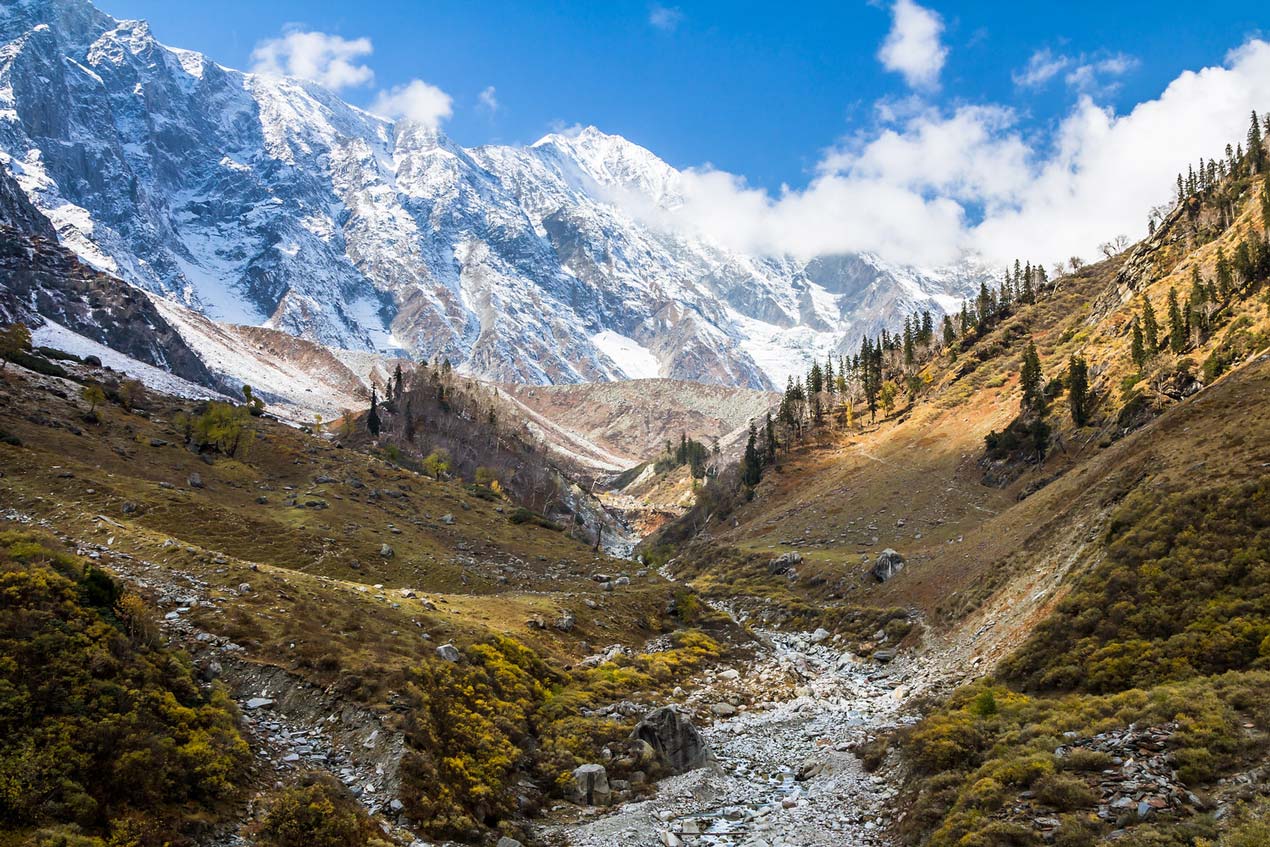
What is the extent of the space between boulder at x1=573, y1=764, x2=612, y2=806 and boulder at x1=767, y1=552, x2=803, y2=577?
62.4 meters

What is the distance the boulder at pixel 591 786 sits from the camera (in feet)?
89.1

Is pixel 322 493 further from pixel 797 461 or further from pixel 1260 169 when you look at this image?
pixel 1260 169

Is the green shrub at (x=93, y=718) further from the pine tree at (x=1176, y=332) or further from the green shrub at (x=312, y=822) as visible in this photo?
the pine tree at (x=1176, y=332)

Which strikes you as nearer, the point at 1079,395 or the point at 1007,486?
the point at 1079,395

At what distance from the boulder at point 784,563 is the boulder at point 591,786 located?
62.4 m

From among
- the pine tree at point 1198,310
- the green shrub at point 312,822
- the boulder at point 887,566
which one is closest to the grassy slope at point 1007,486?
the boulder at point 887,566

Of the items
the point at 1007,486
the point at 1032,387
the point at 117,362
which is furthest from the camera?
the point at 117,362

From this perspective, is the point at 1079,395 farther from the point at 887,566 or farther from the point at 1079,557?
the point at 1079,557

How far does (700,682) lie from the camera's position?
45594mm

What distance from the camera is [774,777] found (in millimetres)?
30781

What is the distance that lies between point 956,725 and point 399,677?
20.9m

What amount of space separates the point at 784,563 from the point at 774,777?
59.4 meters

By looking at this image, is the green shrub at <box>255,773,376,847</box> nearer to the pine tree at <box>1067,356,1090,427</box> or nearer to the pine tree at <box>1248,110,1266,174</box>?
the pine tree at <box>1067,356,1090,427</box>

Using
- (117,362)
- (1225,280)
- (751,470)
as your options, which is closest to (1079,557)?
(1225,280)
